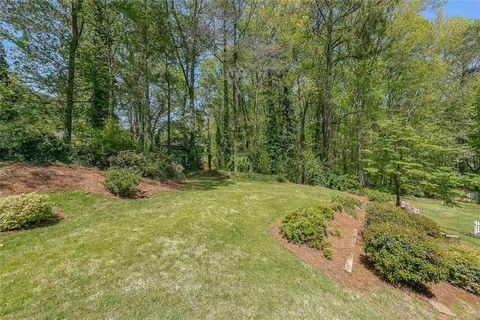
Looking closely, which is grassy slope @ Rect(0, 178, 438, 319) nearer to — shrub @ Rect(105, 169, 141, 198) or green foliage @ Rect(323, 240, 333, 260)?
green foliage @ Rect(323, 240, 333, 260)

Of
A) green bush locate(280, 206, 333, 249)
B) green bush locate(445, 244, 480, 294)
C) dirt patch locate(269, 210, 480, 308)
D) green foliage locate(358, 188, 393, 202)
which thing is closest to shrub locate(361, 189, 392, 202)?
green foliage locate(358, 188, 393, 202)

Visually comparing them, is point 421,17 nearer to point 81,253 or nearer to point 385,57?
point 385,57

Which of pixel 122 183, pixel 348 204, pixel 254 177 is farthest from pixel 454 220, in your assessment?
pixel 122 183

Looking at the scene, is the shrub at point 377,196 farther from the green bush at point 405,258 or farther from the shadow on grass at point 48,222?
the shadow on grass at point 48,222

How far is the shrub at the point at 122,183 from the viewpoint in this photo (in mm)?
8391

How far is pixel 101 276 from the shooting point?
4.32 metres

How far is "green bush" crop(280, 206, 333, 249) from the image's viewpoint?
6.60m

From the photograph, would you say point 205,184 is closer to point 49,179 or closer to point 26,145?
point 49,179

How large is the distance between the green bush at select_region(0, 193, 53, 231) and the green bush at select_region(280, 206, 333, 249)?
614cm

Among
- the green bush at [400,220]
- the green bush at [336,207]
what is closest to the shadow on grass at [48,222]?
the green bush at [336,207]

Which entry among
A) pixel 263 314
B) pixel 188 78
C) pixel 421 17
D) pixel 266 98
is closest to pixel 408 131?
pixel 263 314

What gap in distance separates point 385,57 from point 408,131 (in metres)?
12.5

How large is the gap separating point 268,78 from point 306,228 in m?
16.9

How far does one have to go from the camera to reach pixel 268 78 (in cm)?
2120
